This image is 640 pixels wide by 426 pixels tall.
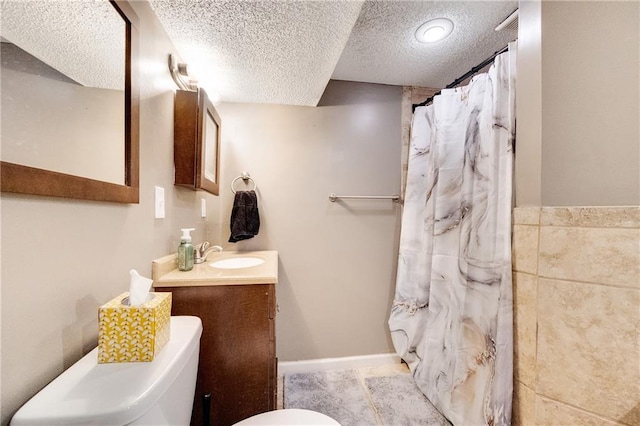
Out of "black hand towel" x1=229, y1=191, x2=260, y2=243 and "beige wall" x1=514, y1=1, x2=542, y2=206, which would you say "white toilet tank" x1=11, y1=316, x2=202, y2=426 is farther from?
"beige wall" x1=514, y1=1, x2=542, y2=206

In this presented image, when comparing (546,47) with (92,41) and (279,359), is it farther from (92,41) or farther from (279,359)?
(279,359)

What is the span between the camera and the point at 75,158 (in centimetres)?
57

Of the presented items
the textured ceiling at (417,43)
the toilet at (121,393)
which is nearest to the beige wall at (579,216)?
the textured ceiling at (417,43)

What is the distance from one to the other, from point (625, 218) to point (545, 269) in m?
0.25

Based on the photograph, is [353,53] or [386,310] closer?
[353,53]

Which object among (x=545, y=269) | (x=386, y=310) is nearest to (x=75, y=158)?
(x=545, y=269)

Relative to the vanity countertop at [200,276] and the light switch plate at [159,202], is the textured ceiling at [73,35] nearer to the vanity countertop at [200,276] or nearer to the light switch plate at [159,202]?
the light switch plate at [159,202]

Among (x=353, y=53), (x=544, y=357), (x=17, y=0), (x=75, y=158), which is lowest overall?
(x=544, y=357)

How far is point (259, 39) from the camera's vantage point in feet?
3.54

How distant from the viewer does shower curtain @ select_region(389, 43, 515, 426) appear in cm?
102

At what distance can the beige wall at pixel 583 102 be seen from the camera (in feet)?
2.54

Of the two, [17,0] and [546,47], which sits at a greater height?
[546,47]

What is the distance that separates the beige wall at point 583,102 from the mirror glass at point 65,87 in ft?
4.69

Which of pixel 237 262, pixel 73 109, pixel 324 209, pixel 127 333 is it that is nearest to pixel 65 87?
pixel 73 109
